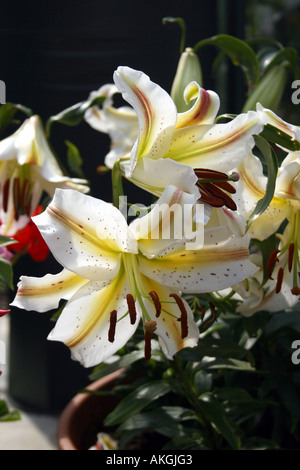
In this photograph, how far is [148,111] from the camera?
1.42 feet

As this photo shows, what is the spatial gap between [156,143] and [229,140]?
0.05m

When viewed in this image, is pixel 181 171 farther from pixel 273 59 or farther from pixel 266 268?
pixel 273 59

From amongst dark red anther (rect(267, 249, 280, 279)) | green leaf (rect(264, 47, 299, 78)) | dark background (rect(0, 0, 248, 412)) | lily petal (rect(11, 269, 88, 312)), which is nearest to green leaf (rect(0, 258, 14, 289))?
lily petal (rect(11, 269, 88, 312))

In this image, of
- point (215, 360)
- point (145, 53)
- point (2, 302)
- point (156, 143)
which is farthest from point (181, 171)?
point (2, 302)

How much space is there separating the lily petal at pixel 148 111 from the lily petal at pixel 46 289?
9 centimetres

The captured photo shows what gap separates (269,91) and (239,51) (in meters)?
0.07

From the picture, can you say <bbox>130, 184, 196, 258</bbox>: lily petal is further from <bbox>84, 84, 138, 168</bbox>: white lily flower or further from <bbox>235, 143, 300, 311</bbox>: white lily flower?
<bbox>84, 84, 138, 168</bbox>: white lily flower

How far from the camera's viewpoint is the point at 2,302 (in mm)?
1653

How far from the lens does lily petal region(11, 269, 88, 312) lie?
0.46m

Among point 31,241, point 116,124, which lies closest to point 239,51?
point 116,124

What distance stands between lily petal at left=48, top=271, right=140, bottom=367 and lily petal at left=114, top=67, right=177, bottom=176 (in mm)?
83

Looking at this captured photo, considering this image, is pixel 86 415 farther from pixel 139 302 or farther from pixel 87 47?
pixel 87 47

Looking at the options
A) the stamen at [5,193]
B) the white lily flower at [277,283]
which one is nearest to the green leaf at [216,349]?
the white lily flower at [277,283]
